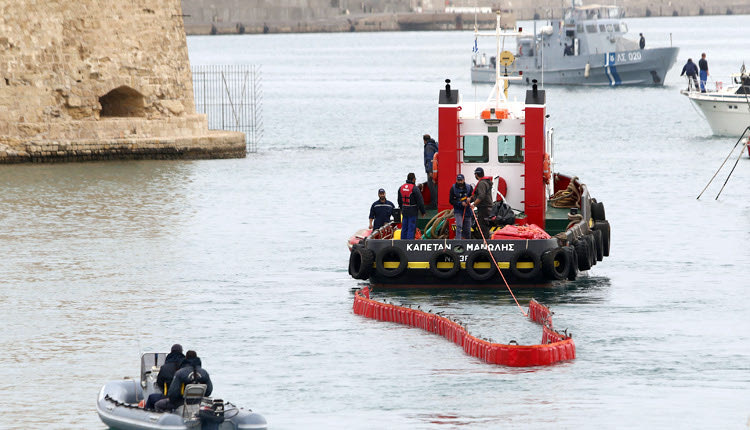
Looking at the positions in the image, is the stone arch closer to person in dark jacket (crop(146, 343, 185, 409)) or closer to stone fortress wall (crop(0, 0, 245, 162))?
stone fortress wall (crop(0, 0, 245, 162))

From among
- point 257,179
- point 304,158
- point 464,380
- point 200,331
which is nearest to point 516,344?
point 464,380

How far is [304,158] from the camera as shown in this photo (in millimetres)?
51188

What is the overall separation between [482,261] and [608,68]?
6654 centimetres

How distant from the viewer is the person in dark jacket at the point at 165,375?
1614 cm

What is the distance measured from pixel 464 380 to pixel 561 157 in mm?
34086

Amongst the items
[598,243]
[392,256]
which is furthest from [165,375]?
[598,243]

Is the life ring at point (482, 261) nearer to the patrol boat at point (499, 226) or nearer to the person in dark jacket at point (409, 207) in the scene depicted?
the patrol boat at point (499, 226)

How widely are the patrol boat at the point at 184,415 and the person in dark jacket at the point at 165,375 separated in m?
0.12

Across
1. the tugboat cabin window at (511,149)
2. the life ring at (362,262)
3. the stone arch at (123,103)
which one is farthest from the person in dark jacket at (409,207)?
the stone arch at (123,103)

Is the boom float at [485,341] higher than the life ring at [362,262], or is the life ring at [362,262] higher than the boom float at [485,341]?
the life ring at [362,262]

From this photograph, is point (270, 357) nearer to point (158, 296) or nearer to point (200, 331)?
point (200, 331)

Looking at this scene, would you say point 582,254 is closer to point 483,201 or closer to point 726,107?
point 483,201

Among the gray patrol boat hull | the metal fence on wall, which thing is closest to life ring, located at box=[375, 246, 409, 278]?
the metal fence on wall

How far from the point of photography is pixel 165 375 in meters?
16.2
